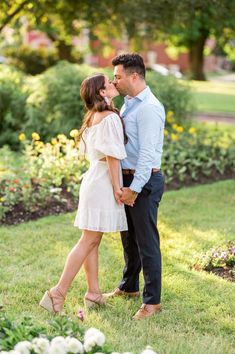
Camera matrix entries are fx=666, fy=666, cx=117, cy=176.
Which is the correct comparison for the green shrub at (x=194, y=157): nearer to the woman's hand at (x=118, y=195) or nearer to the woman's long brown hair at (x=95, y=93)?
the woman's hand at (x=118, y=195)

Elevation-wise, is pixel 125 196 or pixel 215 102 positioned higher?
pixel 125 196

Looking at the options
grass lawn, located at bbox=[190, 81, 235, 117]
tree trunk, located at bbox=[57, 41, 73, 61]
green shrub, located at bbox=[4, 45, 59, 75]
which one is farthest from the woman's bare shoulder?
green shrub, located at bbox=[4, 45, 59, 75]

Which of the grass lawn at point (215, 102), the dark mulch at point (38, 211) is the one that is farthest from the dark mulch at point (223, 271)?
the grass lawn at point (215, 102)

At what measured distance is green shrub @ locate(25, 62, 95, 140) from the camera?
11.7 meters

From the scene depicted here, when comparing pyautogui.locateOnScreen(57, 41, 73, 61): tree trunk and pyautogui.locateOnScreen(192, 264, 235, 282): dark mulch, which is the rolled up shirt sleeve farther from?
pyautogui.locateOnScreen(57, 41, 73, 61): tree trunk

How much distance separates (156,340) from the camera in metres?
4.39

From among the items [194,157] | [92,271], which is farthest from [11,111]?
[92,271]

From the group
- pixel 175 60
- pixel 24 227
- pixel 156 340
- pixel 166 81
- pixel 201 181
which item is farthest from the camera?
pixel 175 60

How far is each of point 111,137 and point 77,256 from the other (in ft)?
3.05

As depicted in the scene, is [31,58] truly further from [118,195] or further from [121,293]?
[118,195]

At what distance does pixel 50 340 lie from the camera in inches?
136

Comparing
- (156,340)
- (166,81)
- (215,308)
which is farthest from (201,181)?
(156,340)

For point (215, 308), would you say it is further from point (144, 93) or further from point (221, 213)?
point (221, 213)

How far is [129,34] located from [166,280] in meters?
7.92
